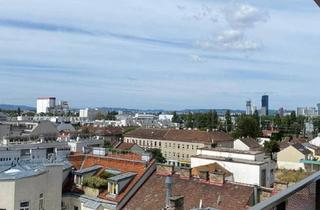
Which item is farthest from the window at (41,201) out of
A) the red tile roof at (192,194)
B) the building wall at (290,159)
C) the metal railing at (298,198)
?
the building wall at (290,159)

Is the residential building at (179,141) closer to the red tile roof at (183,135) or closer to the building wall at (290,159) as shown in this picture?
the red tile roof at (183,135)

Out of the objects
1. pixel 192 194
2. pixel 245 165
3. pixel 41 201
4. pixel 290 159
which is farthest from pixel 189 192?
pixel 290 159

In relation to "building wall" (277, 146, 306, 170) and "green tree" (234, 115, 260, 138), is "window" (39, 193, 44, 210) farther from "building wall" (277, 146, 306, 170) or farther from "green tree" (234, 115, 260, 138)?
"green tree" (234, 115, 260, 138)

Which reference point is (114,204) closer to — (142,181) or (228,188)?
(142,181)

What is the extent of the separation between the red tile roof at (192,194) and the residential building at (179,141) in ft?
163

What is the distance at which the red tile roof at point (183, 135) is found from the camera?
67438 mm

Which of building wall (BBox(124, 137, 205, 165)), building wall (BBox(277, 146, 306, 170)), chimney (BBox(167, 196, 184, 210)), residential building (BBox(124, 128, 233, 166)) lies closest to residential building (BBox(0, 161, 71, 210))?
chimney (BBox(167, 196, 184, 210))

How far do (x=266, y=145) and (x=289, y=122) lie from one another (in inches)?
1406

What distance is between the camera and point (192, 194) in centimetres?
1377

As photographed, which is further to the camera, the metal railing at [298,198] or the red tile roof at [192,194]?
the red tile roof at [192,194]

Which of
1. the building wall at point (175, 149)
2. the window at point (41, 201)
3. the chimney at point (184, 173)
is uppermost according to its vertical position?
the chimney at point (184, 173)

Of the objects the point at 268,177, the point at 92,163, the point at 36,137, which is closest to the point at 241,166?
the point at 268,177

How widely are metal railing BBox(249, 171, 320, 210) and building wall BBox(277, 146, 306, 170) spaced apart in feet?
155

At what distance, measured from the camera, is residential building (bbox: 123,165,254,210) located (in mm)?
12781
